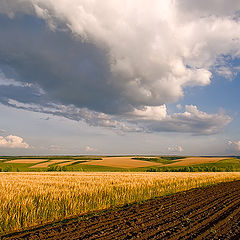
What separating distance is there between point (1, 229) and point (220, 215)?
9543mm

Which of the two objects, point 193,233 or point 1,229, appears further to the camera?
point 1,229

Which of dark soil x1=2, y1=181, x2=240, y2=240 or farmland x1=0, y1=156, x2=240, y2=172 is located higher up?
farmland x1=0, y1=156, x2=240, y2=172

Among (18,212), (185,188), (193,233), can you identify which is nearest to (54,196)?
(18,212)

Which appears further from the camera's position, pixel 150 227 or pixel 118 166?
pixel 118 166

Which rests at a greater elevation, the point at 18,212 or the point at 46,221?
the point at 18,212

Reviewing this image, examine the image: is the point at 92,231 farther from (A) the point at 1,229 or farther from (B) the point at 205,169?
(B) the point at 205,169

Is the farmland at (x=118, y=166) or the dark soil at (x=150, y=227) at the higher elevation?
the farmland at (x=118, y=166)

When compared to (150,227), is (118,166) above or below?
above

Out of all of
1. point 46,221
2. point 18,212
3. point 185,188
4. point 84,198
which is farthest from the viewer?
point 185,188

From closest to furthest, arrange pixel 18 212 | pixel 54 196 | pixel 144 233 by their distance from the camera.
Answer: pixel 144 233 < pixel 18 212 < pixel 54 196

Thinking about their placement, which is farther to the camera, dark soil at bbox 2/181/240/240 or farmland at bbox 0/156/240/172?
farmland at bbox 0/156/240/172

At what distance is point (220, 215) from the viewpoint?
1047 centimetres

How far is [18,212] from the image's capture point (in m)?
8.87

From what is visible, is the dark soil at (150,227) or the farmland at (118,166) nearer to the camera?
the dark soil at (150,227)
